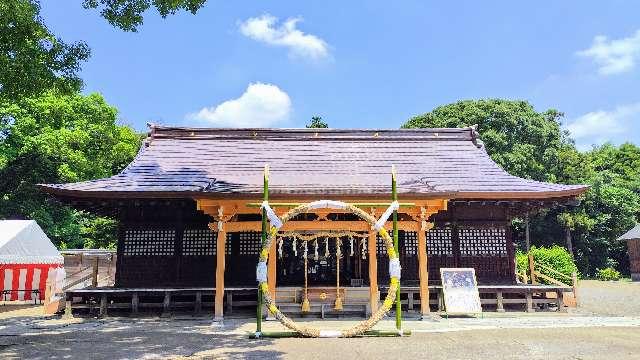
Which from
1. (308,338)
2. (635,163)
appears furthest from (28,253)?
(635,163)

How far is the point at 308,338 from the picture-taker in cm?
923

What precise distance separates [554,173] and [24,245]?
115 ft

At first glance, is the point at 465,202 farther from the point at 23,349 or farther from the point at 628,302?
the point at 23,349

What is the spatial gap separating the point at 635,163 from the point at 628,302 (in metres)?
36.6

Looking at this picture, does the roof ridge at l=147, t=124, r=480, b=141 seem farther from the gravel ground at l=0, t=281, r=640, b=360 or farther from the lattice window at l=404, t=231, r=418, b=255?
the gravel ground at l=0, t=281, r=640, b=360

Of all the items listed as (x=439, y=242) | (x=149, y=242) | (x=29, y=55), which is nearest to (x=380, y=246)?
(x=439, y=242)

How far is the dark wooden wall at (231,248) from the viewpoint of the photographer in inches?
559

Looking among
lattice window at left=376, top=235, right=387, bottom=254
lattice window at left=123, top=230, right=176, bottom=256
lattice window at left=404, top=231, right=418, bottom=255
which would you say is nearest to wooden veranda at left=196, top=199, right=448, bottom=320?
lattice window at left=376, top=235, right=387, bottom=254

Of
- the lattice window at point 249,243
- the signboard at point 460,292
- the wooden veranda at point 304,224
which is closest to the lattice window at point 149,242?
the lattice window at point 249,243

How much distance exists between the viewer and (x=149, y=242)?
14320mm

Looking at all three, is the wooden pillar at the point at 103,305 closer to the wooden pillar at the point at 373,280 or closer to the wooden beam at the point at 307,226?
the wooden beam at the point at 307,226

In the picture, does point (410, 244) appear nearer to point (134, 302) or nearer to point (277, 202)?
point (277, 202)

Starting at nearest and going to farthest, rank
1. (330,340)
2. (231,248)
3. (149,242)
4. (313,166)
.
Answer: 1. (330,340)
2. (149,242)
3. (231,248)
4. (313,166)

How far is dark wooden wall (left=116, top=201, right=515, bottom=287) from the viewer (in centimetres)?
1420
